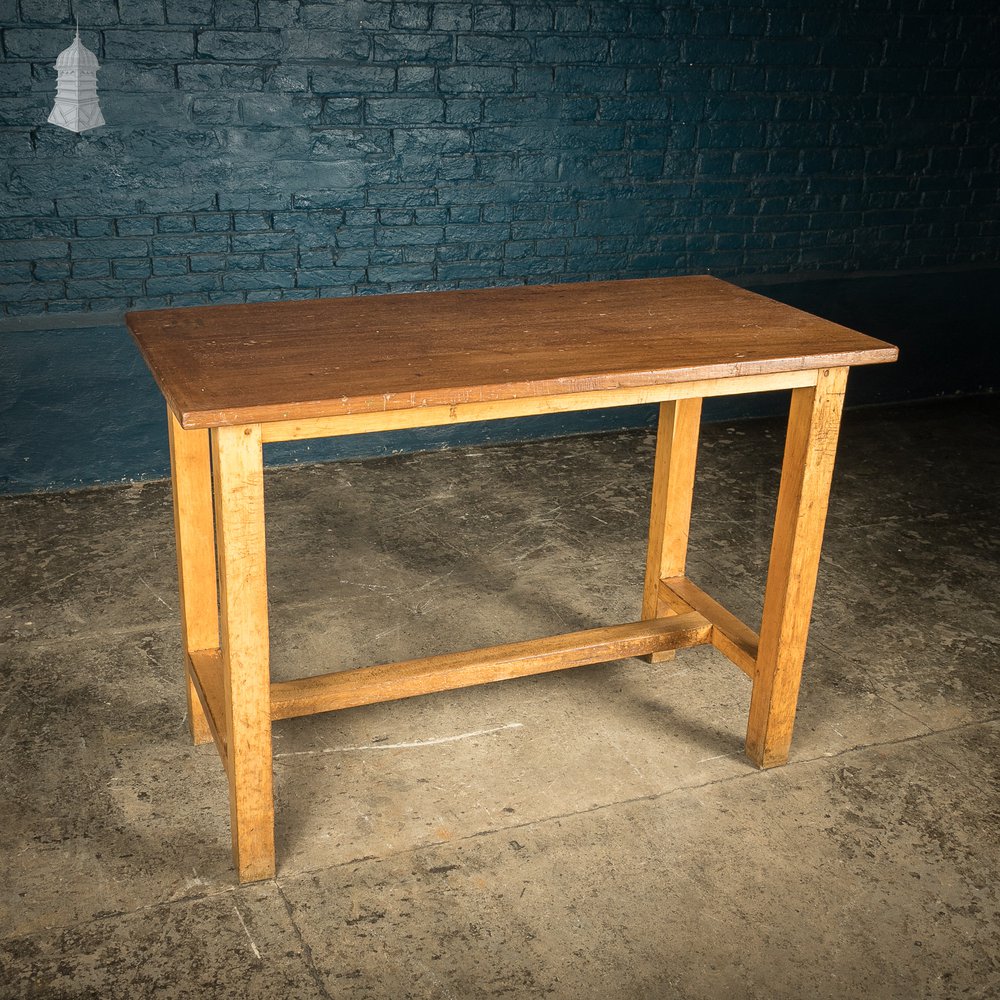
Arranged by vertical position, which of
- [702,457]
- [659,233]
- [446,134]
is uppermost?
[446,134]

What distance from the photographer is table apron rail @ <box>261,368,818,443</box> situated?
208cm

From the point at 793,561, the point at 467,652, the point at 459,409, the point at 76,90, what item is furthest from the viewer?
the point at 76,90

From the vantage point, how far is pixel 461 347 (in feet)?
7.91

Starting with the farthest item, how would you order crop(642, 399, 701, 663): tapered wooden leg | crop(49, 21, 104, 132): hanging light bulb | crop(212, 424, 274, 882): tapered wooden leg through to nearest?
A: crop(49, 21, 104, 132): hanging light bulb
crop(642, 399, 701, 663): tapered wooden leg
crop(212, 424, 274, 882): tapered wooden leg

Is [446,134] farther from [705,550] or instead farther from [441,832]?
[441,832]

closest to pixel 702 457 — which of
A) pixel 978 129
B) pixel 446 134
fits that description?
pixel 446 134

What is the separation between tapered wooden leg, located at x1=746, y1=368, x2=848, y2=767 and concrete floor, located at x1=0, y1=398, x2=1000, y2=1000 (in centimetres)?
13

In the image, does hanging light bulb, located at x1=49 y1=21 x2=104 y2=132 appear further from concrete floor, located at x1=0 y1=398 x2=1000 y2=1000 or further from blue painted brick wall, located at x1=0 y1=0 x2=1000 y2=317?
concrete floor, located at x1=0 y1=398 x2=1000 y2=1000

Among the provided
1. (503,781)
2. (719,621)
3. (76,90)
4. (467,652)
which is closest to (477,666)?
(467,652)

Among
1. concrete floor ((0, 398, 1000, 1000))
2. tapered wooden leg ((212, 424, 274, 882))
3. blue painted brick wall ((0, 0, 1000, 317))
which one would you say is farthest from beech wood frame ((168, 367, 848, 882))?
blue painted brick wall ((0, 0, 1000, 317))

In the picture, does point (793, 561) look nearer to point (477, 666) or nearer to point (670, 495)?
point (670, 495)

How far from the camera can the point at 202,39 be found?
4.05 meters

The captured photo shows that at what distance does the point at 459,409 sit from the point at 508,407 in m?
0.10

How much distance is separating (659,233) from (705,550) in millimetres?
1642
